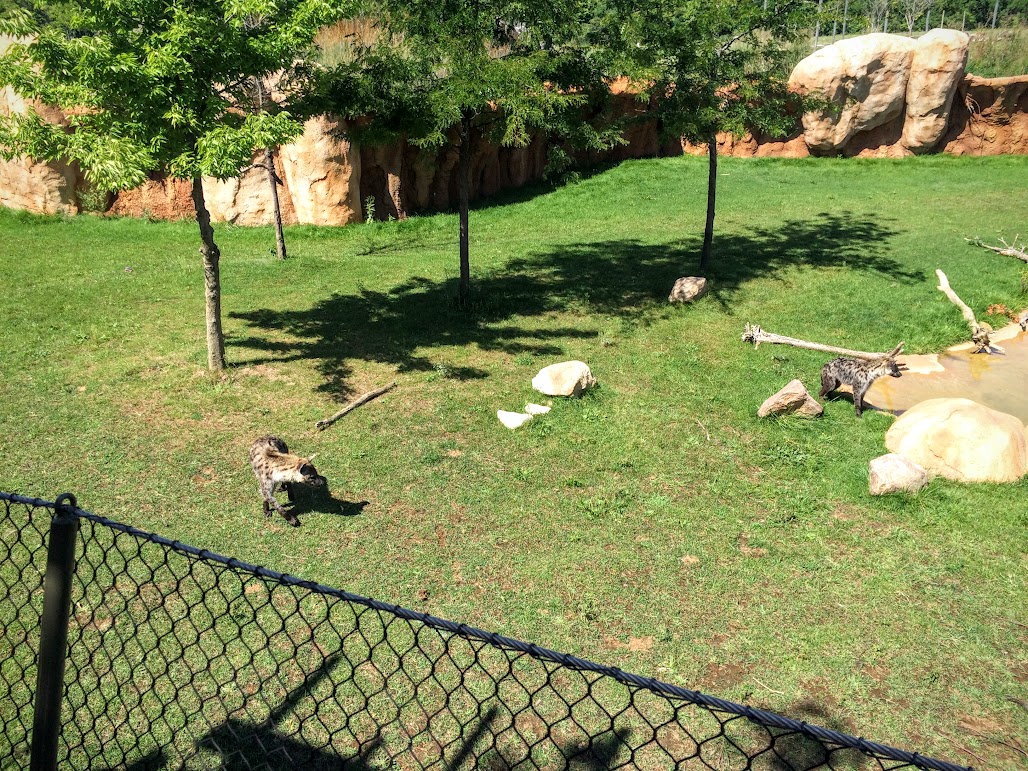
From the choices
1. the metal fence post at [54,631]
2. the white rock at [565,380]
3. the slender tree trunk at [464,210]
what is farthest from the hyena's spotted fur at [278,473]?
the slender tree trunk at [464,210]

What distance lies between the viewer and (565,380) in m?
10.8

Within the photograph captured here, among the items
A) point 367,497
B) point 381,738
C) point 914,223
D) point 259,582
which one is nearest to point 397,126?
point 367,497

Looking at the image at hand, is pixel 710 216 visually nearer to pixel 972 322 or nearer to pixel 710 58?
pixel 710 58

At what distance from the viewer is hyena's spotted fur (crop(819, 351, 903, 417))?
10.6m

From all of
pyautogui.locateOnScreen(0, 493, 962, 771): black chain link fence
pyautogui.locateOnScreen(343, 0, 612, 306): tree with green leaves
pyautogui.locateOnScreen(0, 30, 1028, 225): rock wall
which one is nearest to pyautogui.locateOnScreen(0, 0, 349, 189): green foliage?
pyautogui.locateOnScreen(343, 0, 612, 306): tree with green leaves

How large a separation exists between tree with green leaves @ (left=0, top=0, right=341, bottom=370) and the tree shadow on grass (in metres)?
3.23

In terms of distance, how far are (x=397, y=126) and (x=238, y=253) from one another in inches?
250

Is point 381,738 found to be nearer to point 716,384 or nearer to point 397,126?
point 716,384

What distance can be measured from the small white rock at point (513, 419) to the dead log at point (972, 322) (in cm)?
766

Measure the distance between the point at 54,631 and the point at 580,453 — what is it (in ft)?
22.3

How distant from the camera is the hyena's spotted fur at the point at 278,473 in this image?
A: 25.7 feet

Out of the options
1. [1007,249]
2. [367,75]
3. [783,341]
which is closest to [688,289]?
[783,341]

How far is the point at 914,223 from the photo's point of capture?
20.0 metres

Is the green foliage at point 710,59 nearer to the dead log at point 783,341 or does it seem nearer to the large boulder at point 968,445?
the dead log at point 783,341
